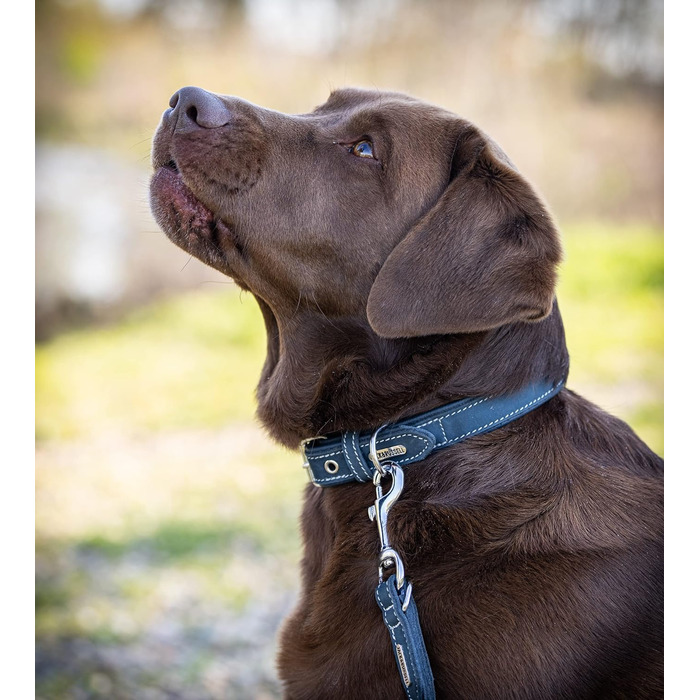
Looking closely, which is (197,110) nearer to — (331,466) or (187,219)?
(187,219)

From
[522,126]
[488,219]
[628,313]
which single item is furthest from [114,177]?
[488,219]

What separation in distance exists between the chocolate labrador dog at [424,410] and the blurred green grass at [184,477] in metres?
1.53

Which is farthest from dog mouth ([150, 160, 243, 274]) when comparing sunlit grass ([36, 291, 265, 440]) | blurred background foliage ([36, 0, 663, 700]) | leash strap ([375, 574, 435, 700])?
sunlit grass ([36, 291, 265, 440])

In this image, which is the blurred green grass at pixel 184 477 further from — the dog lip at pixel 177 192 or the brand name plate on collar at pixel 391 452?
the brand name plate on collar at pixel 391 452

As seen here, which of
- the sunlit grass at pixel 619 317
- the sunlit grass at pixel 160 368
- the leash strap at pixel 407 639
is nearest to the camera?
the leash strap at pixel 407 639

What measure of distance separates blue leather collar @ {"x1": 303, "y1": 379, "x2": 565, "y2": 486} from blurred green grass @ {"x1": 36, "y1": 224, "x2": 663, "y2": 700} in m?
1.66

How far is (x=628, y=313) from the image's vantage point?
231 inches

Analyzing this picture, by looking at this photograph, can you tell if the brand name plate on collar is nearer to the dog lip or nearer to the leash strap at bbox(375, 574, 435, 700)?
the leash strap at bbox(375, 574, 435, 700)

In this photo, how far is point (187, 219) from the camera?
7.73 feet

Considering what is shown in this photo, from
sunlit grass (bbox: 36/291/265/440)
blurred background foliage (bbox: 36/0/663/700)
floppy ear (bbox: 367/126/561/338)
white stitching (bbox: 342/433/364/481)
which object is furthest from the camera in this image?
sunlit grass (bbox: 36/291/265/440)

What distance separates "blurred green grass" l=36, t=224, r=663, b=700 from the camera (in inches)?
154

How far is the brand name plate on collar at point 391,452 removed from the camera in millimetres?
2148

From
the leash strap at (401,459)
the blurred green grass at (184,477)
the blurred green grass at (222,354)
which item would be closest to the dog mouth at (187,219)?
the leash strap at (401,459)

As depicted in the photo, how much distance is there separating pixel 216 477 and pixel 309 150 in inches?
148
